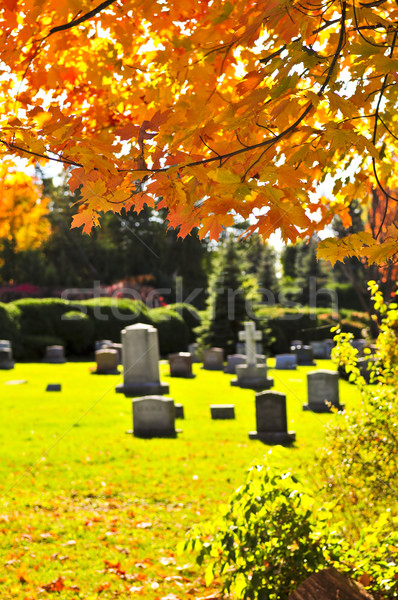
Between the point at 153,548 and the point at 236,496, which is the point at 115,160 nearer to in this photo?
the point at 236,496

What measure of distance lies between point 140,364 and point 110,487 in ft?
27.5

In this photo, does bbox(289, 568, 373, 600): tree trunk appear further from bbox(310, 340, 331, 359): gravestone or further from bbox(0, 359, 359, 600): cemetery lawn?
bbox(310, 340, 331, 359): gravestone

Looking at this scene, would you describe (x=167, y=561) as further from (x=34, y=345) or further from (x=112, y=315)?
(x=112, y=315)

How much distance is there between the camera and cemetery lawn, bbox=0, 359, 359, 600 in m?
5.77

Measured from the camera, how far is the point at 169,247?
1902 inches

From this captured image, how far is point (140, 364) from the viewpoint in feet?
56.4

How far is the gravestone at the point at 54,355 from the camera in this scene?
92.2 ft

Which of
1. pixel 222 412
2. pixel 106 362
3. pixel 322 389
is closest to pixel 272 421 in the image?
pixel 222 412

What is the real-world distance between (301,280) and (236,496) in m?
46.1

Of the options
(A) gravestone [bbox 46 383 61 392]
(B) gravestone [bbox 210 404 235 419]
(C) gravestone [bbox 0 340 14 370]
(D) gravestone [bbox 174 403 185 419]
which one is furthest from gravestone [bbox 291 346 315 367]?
(D) gravestone [bbox 174 403 185 419]

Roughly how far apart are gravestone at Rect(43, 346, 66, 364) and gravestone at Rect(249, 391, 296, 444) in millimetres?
17751

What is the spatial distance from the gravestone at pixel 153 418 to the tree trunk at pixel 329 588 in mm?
8874

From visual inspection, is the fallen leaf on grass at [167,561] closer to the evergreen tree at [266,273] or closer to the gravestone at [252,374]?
the gravestone at [252,374]

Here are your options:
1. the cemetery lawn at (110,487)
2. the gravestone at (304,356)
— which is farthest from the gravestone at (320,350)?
the cemetery lawn at (110,487)
